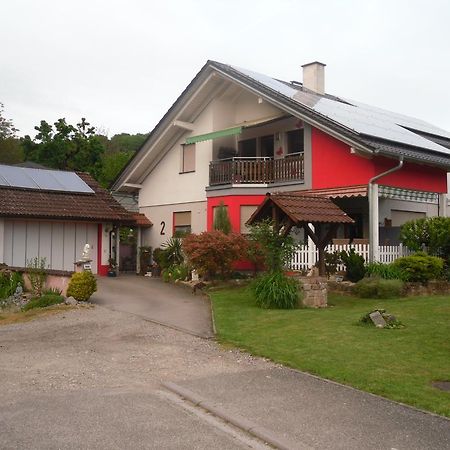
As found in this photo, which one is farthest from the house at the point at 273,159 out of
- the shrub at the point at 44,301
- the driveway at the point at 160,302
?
the shrub at the point at 44,301

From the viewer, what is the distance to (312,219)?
44.8 ft

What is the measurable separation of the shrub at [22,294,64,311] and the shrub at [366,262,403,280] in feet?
28.4

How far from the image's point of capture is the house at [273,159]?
1747cm

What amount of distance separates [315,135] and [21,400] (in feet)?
46.9

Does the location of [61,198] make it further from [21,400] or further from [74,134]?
[74,134]

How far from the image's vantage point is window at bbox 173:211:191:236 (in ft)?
76.4

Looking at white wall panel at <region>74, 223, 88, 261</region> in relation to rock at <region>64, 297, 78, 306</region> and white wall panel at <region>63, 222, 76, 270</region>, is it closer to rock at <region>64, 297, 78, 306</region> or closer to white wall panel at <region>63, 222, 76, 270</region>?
white wall panel at <region>63, 222, 76, 270</region>

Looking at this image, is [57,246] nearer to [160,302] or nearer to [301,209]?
[160,302]

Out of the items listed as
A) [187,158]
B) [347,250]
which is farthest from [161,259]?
[347,250]

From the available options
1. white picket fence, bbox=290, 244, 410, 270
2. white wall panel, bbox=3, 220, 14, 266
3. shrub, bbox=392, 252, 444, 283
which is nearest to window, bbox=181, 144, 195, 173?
white picket fence, bbox=290, 244, 410, 270

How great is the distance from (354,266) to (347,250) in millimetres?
1029

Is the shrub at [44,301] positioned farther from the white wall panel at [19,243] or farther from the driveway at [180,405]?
the white wall panel at [19,243]

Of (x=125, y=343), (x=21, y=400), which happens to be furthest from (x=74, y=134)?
(x=21, y=400)

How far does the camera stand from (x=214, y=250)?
652 inches
